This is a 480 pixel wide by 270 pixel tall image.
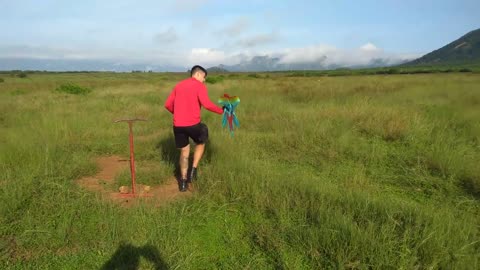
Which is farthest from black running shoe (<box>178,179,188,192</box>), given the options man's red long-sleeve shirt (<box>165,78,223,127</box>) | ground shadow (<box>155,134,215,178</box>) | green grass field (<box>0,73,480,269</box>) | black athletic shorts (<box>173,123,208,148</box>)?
man's red long-sleeve shirt (<box>165,78,223,127</box>)

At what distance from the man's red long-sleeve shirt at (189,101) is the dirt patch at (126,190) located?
3.01ft

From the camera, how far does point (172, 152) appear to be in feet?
20.5

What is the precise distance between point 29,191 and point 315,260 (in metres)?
3.28

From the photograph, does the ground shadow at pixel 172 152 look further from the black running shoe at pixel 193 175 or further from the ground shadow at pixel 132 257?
the ground shadow at pixel 132 257

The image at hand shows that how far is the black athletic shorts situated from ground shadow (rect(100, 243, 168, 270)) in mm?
1834

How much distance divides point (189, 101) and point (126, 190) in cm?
149

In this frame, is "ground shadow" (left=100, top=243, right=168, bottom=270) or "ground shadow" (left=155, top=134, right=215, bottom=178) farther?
"ground shadow" (left=155, top=134, right=215, bottom=178)

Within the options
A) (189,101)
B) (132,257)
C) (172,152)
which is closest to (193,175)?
(189,101)

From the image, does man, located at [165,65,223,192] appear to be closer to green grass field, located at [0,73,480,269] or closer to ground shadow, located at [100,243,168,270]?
green grass field, located at [0,73,480,269]

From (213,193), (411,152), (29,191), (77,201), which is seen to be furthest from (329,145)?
(29,191)

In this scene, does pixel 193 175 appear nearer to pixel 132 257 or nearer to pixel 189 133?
pixel 189 133

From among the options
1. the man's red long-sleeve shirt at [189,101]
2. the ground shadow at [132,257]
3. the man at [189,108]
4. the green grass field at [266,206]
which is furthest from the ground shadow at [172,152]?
the ground shadow at [132,257]

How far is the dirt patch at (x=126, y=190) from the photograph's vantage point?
14.0ft

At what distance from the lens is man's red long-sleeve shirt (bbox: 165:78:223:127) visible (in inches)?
177
